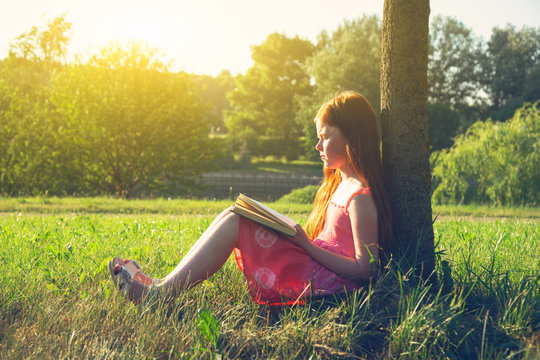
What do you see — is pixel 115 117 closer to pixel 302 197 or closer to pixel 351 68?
pixel 302 197

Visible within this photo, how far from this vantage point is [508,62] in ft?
107

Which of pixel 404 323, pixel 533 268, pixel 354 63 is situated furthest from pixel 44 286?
pixel 354 63

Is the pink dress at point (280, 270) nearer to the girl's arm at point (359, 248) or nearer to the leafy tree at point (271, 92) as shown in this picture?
the girl's arm at point (359, 248)

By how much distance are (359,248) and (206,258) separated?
847 millimetres

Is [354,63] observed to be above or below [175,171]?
above

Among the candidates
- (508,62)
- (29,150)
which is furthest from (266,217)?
(508,62)

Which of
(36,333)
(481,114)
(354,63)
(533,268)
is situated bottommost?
(36,333)

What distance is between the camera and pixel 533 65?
108 ft

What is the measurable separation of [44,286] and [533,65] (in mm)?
36687

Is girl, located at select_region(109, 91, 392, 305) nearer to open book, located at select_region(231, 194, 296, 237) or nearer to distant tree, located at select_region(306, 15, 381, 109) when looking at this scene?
open book, located at select_region(231, 194, 296, 237)

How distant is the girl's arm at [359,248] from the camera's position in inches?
105

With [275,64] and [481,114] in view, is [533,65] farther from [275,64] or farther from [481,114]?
[275,64]

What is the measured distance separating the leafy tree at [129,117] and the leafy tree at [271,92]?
20596mm

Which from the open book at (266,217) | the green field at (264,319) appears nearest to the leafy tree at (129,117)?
the green field at (264,319)
